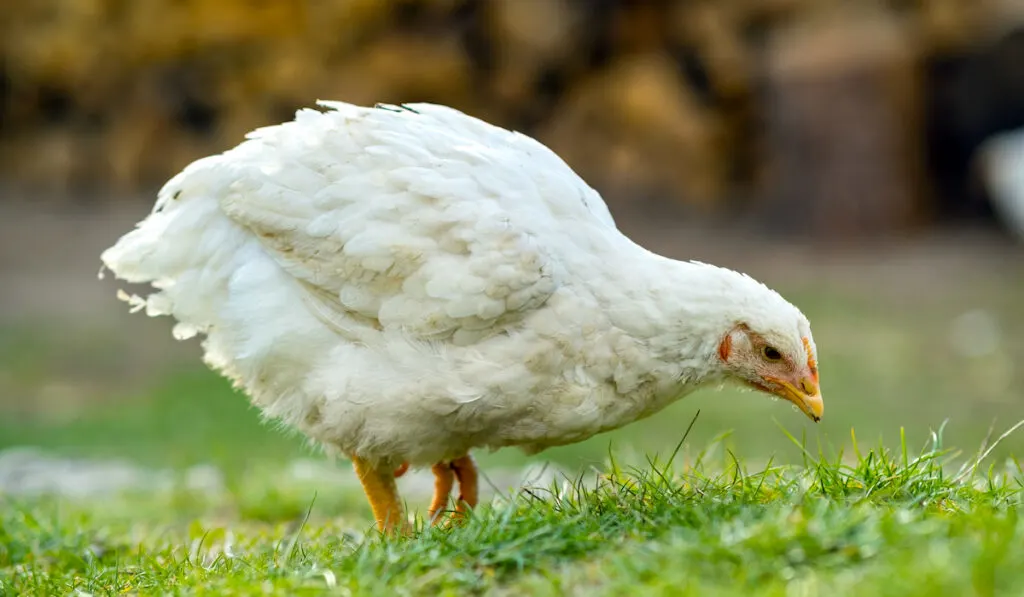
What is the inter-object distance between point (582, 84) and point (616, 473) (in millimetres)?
11781

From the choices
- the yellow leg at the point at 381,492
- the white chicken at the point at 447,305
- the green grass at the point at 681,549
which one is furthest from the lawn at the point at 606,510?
the white chicken at the point at 447,305

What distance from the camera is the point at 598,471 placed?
3.89 metres

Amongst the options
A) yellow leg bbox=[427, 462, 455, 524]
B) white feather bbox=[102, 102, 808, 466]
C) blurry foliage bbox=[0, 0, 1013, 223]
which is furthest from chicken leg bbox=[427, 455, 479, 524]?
blurry foliage bbox=[0, 0, 1013, 223]

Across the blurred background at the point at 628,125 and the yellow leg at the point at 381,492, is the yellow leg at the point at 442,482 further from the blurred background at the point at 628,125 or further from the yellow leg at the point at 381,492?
the blurred background at the point at 628,125

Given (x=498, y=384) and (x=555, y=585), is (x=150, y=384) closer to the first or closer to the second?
(x=498, y=384)

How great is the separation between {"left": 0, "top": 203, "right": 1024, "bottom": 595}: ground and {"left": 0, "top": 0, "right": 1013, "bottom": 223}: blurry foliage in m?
1.16

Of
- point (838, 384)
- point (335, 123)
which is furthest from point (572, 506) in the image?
point (838, 384)

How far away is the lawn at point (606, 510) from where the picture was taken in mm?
2734

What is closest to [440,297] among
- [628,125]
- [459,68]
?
[628,125]

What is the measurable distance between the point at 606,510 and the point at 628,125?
11534 mm

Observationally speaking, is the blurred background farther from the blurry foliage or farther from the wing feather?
the wing feather

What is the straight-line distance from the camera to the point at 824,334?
10.5m

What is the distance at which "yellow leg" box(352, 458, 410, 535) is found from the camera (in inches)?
160

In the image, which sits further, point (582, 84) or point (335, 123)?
point (582, 84)
